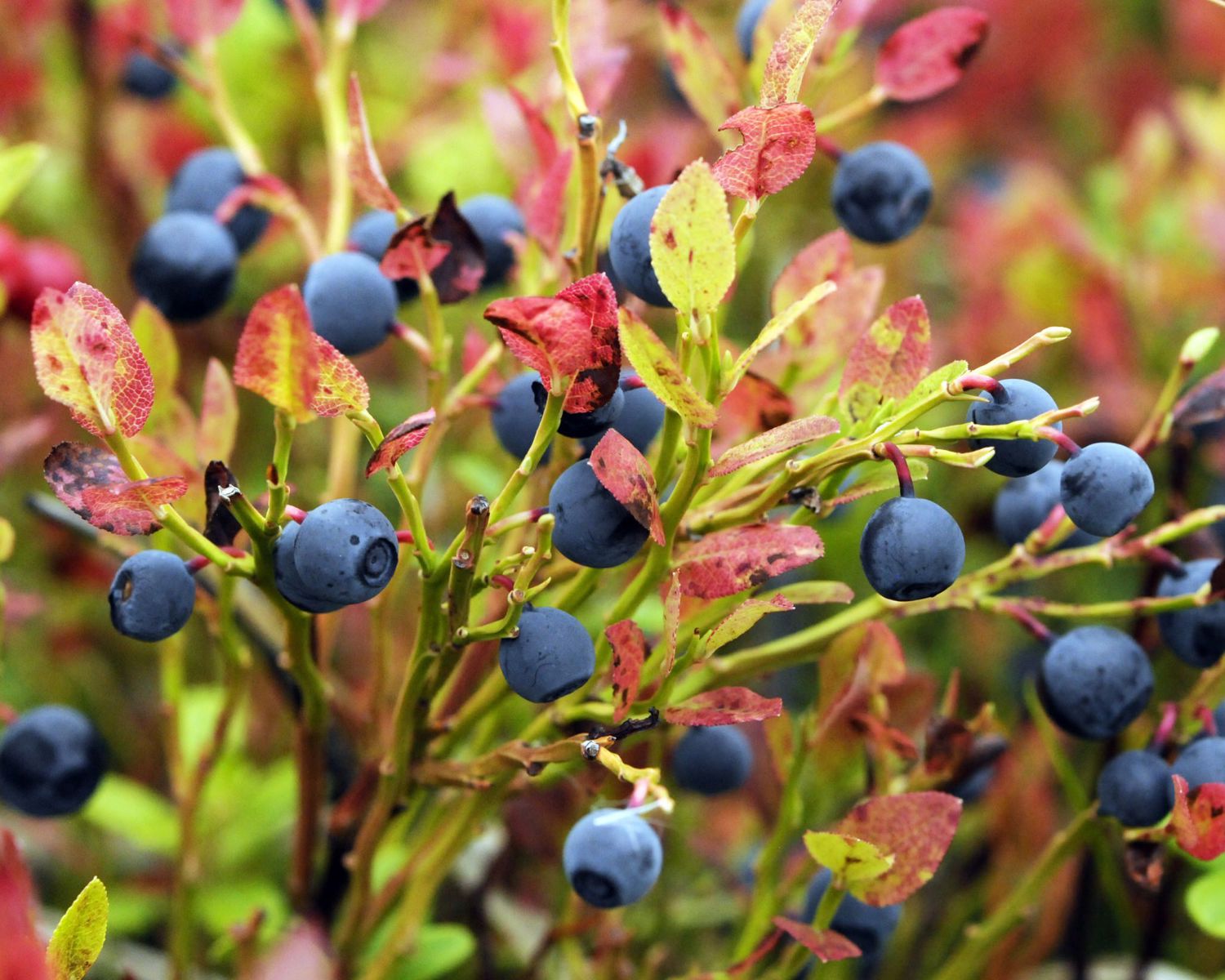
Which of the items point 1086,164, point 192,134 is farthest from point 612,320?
point 1086,164

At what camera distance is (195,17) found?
37.7 inches

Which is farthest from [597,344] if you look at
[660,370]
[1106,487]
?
[1106,487]

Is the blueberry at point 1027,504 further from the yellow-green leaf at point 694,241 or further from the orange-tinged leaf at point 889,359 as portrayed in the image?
the yellow-green leaf at point 694,241

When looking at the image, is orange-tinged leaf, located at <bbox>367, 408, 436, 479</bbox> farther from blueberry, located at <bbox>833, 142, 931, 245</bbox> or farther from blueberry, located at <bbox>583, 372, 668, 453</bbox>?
blueberry, located at <bbox>833, 142, 931, 245</bbox>

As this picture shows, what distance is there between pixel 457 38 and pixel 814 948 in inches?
48.2

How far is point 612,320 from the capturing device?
0.53 meters

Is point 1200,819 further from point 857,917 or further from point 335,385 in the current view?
point 335,385

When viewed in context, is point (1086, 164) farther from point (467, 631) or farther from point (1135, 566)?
point (467, 631)

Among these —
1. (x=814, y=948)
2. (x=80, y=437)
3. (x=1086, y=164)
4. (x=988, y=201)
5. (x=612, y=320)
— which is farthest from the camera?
(x=1086, y=164)

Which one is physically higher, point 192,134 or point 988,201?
point 192,134

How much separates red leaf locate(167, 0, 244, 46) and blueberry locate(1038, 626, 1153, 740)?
0.74 metres

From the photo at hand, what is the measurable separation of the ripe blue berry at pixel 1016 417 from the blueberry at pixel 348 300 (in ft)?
1.07

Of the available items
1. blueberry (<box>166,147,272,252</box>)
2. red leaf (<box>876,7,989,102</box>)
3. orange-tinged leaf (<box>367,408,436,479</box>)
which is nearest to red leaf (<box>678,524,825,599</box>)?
orange-tinged leaf (<box>367,408,436,479</box>)

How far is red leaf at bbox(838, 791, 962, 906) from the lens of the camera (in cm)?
62
